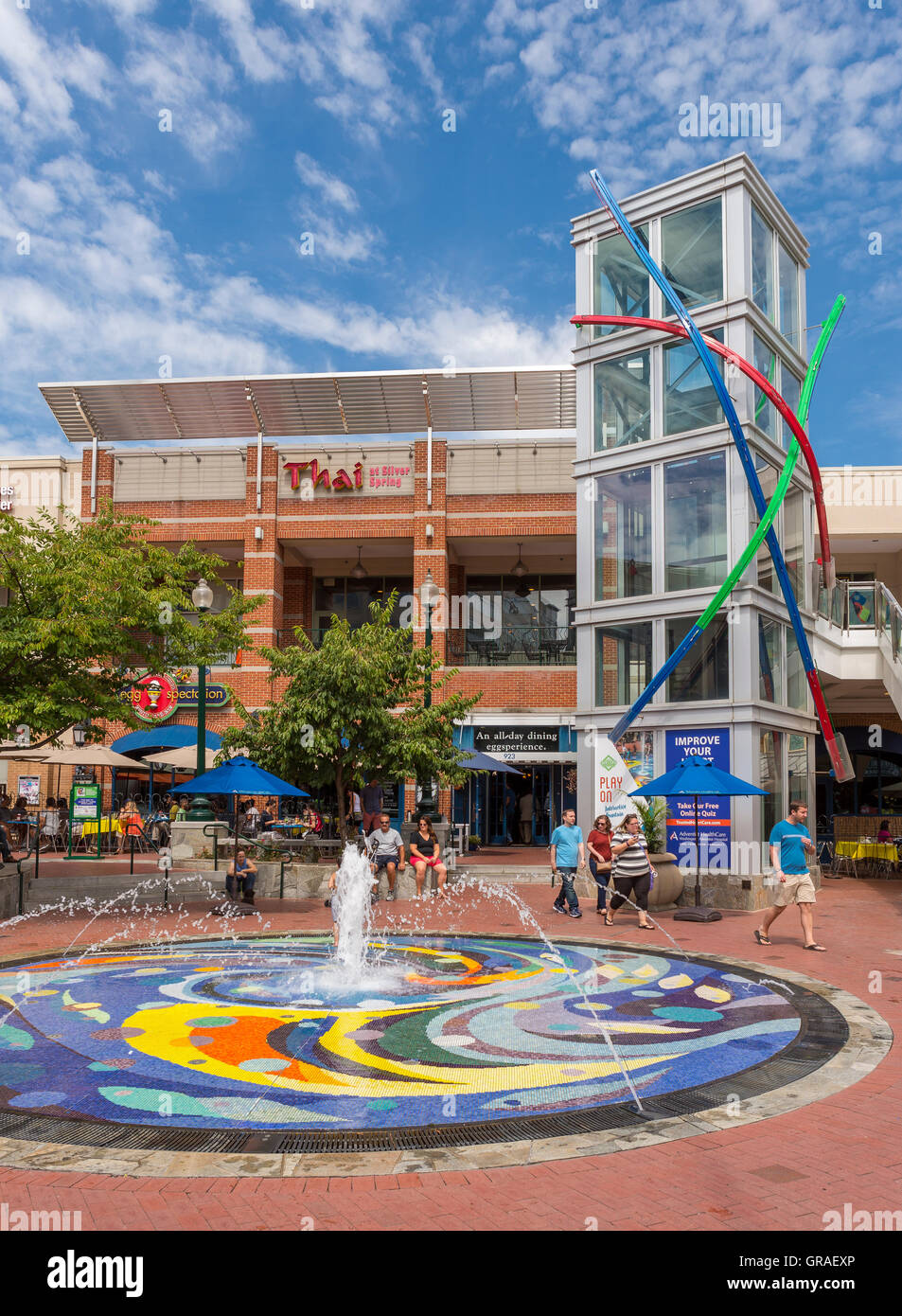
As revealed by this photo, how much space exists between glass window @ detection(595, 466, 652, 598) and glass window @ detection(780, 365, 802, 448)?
3.50 metres

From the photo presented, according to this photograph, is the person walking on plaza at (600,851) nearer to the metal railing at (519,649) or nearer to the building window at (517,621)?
the metal railing at (519,649)

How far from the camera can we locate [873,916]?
15.8m

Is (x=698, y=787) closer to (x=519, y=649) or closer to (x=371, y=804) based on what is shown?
(x=371, y=804)

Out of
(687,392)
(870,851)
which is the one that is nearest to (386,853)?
(687,392)

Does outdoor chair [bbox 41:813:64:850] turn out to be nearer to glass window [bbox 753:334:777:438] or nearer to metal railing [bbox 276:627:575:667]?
metal railing [bbox 276:627:575:667]

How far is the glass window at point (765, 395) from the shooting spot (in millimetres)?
19609

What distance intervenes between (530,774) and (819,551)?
41.7 ft

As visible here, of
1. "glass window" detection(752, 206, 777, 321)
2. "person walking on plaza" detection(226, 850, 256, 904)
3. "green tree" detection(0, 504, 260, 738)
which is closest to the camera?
"green tree" detection(0, 504, 260, 738)

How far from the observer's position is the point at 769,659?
63.5ft

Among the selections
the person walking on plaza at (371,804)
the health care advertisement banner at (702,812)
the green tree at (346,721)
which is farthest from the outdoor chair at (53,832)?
the health care advertisement banner at (702,812)

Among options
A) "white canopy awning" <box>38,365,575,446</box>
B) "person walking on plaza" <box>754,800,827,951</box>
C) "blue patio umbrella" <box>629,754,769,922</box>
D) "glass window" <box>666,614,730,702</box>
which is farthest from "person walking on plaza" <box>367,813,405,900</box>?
"white canopy awning" <box>38,365,575,446</box>

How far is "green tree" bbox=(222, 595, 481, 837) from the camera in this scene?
18.3 metres

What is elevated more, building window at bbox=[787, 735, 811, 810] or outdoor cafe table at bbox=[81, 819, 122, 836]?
building window at bbox=[787, 735, 811, 810]

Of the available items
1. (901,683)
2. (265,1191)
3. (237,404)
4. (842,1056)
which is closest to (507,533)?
(237,404)
